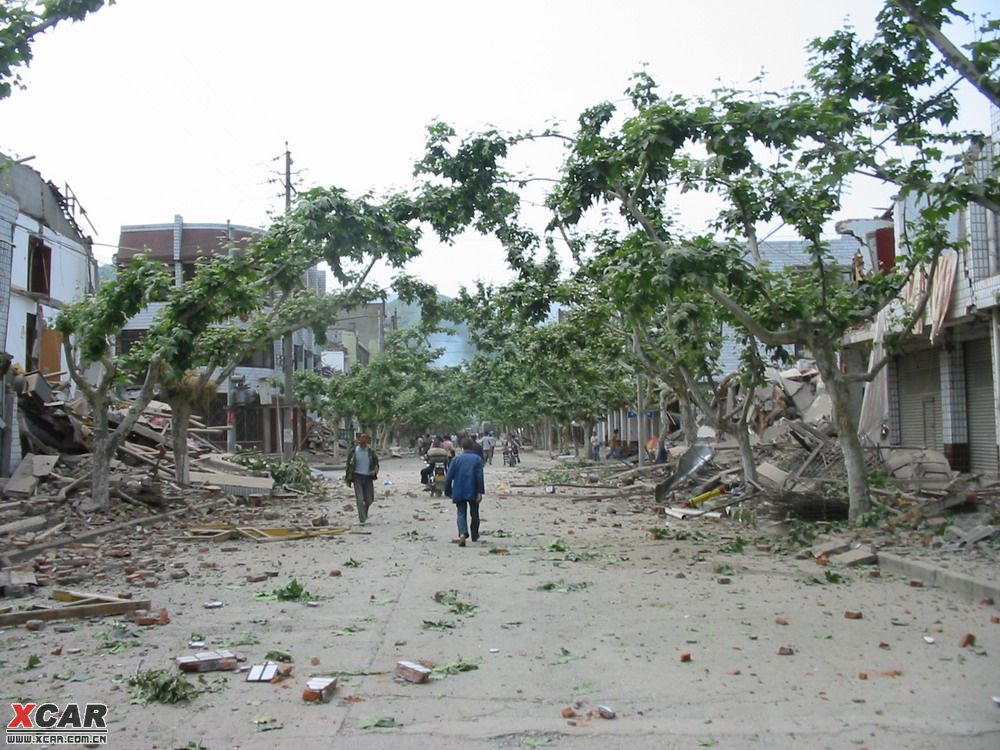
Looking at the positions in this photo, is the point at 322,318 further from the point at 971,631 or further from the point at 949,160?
the point at 971,631

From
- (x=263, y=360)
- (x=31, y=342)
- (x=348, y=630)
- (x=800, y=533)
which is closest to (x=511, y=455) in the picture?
(x=263, y=360)

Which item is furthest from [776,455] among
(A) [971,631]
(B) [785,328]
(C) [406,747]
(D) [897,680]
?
(C) [406,747]

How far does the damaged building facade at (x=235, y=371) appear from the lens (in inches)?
1716

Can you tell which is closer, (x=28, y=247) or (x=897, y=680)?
(x=897, y=680)

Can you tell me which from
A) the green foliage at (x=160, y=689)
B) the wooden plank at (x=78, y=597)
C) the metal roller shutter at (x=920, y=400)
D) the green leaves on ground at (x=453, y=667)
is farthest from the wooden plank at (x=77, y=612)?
the metal roller shutter at (x=920, y=400)

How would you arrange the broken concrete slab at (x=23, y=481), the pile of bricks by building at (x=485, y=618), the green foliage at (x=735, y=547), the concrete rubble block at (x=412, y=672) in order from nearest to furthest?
the pile of bricks by building at (x=485, y=618) < the concrete rubble block at (x=412, y=672) < the green foliage at (x=735, y=547) < the broken concrete slab at (x=23, y=481)

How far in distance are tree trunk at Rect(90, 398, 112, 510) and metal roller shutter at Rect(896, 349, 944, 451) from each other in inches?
726

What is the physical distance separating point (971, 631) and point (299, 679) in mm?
5516

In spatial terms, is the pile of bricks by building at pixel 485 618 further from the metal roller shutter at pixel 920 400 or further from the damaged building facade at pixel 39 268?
the damaged building facade at pixel 39 268

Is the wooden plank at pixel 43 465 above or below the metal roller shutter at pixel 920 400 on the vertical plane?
below

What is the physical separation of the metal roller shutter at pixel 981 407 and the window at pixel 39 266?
23.9 m

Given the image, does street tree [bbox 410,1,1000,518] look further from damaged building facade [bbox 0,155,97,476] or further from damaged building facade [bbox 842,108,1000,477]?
damaged building facade [bbox 0,155,97,476]

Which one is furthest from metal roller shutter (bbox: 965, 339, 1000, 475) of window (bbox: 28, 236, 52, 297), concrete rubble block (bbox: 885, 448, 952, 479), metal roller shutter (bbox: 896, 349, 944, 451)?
window (bbox: 28, 236, 52, 297)

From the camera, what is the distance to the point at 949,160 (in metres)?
10.6
